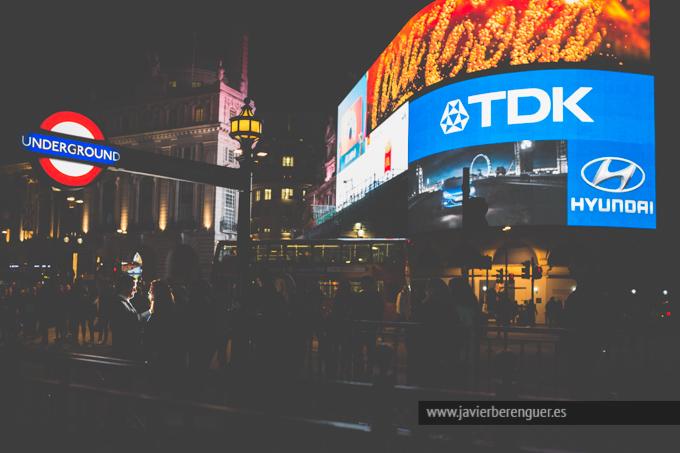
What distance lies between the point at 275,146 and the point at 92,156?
8160 cm

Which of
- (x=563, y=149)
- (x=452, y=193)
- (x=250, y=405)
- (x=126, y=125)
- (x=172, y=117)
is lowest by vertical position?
(x=250, y=405)

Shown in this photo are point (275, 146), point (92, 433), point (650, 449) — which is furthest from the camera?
point (275, 146)

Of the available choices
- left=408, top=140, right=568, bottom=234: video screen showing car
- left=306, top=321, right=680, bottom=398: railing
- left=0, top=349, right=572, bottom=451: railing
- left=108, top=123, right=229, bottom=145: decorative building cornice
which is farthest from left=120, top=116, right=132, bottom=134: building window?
left=0, top=349, right=572, bottom=451: railing

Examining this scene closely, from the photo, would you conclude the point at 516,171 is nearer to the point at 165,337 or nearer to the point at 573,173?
the point at 573,173

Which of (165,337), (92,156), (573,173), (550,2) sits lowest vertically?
(165,337)

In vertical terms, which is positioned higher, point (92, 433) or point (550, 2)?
point (550, 2)

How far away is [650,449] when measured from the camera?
483cm

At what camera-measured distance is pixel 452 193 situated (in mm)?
32000

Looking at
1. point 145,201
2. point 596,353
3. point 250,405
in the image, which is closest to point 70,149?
point 250,405

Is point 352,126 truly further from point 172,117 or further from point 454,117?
point 172,117

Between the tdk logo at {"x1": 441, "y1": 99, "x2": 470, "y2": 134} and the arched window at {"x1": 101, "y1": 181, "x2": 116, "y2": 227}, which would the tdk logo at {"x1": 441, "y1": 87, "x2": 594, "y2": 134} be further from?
the arched window at {"x1": 101, "y1": 181, "x2": 116, "y2": 227}

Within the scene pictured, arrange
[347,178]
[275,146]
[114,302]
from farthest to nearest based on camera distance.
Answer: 1. [275,146]
2. [347,178]
3. [114,302]

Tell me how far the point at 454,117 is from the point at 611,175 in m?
9.05

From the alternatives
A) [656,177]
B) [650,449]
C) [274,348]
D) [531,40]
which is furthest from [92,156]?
[656,177]
